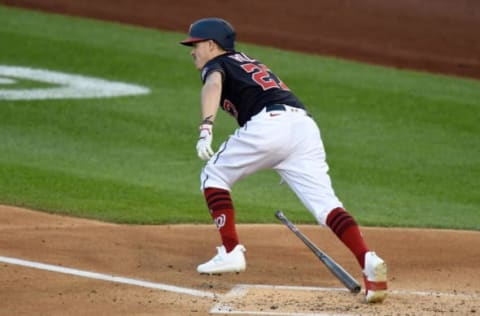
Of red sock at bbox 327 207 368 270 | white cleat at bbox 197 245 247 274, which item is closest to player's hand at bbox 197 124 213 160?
white cleat at bbox 197 245 247 274

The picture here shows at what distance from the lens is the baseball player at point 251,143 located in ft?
22.5

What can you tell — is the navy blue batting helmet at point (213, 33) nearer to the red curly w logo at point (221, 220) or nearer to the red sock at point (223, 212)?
the red sock at point (223, 212)

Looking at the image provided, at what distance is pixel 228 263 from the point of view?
7.08 meters

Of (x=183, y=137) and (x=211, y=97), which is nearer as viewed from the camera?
(x=211, y=97)

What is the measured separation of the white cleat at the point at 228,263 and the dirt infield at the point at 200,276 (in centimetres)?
11

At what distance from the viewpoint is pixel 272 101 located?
23.4 feet

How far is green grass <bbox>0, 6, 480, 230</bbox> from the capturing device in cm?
984

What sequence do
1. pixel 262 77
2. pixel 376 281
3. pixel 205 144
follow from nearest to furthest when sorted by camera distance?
pixel 376 281 → pixel 205 144 → pixel 262 77

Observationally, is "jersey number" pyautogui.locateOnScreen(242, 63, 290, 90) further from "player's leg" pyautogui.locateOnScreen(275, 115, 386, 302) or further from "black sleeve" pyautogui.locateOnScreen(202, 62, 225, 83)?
"player's leg" pyautogui.locateOnScreen(275, 115, 386, 302)

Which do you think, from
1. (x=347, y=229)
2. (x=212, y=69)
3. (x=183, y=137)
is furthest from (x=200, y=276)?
(x=183, y=137)

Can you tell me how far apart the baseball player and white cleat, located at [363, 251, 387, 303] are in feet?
0.40

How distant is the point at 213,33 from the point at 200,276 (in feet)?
5.29

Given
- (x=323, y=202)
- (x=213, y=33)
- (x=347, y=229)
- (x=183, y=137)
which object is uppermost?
(x=213, y=33)

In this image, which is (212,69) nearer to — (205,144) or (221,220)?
(205,144)
